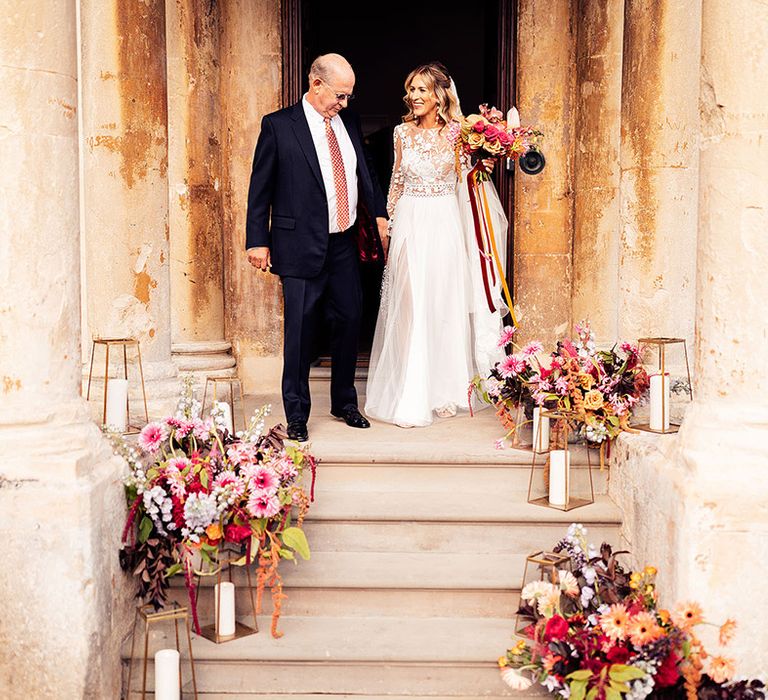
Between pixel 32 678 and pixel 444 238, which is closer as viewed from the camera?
pixel 32 678

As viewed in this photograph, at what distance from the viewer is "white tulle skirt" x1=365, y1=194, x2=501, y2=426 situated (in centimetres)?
566

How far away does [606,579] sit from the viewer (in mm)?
3684

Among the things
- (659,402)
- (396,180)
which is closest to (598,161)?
(396,180)

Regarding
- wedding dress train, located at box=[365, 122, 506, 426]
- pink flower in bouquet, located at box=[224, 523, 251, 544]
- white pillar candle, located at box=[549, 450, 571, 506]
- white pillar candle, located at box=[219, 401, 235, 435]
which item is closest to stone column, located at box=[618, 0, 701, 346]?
wedding dress train, located at box=[365, 122, 506, 426]

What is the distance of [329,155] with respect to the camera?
5.17 meters

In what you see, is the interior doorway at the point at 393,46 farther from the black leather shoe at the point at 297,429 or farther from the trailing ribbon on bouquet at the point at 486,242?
the black leather shoe at the point at 297,429

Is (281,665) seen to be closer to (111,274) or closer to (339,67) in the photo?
(111,274)

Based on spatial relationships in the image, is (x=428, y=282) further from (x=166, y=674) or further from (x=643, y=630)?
(x=166, y=674)

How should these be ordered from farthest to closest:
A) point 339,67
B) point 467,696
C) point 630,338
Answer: point 630,338 → point 339,67 → point 467,696

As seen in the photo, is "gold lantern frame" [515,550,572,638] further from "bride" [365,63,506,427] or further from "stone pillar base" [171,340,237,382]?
"stone pillar base" [171,340,237,382]

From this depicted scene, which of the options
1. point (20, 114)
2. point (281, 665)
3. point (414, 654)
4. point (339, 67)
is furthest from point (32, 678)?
point (339, 67)

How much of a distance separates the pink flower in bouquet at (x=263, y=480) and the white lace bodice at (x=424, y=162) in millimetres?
2514

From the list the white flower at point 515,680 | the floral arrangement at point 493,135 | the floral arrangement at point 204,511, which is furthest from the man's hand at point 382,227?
the white flower at point 515,680

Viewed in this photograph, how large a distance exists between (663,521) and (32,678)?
7.55 ft
